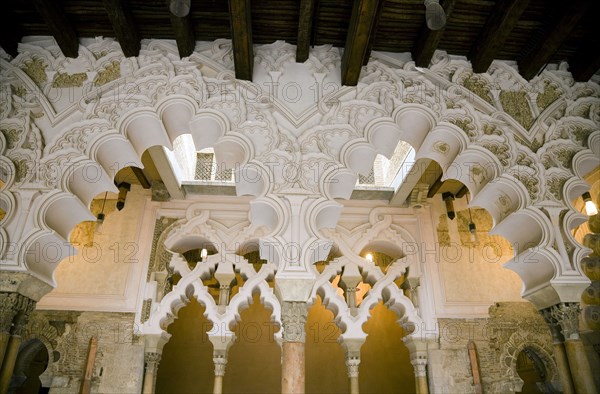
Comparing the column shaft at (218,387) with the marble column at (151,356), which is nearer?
the marble column at (151,356)

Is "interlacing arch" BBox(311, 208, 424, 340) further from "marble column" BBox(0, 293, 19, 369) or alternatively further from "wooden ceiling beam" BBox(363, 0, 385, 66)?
"marble column" BBox(0, 293, 19, 369)

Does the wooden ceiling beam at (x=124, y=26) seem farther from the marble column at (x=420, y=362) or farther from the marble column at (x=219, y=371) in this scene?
the marble column at (x=420, y=362)

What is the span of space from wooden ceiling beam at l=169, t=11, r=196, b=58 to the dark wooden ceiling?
11mm

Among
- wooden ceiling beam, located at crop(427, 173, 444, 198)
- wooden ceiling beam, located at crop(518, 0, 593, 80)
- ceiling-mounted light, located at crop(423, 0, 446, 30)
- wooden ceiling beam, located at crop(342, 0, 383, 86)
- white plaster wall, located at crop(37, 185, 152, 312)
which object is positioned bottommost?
white plaster wall, located at crop(37, 185, 152, 312)

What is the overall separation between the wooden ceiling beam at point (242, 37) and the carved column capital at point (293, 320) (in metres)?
2.62

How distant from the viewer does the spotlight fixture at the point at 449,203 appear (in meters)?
8.34

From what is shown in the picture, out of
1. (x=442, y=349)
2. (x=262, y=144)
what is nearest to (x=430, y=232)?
(x=442, y=349)

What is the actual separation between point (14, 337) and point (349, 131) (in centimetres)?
393

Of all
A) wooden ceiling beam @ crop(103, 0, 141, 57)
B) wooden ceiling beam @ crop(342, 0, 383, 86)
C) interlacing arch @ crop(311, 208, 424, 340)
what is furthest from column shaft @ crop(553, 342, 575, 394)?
wooden ceiling beam @ crop(103, 0, 141, 57)

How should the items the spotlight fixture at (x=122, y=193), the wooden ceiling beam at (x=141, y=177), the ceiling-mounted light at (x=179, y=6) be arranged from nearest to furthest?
the ceiling-mounted light at (x=179, y=6)
the wooden ceiling beam at (x=141, y=177)
the spotlight fixture at (x=122, y=193)

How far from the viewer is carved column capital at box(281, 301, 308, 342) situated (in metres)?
4.30

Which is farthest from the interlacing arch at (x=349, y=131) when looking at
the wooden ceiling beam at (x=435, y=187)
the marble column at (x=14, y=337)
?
the wooden ceiling beam at (x=435, y=187)

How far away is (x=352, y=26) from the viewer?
15.6 feet

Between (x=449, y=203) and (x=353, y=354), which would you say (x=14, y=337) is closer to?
(x=353, y=354)
